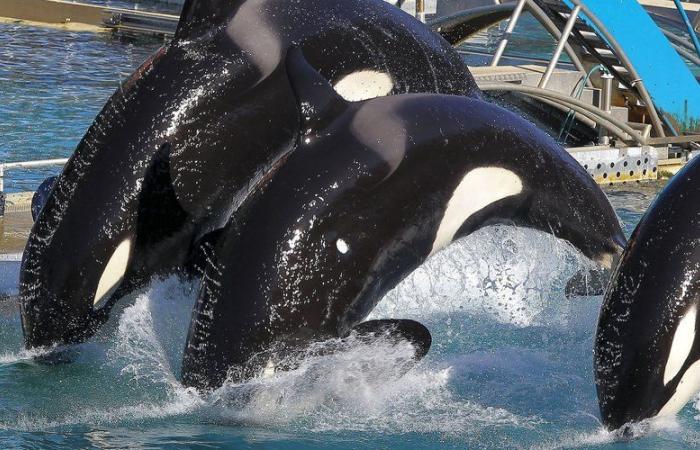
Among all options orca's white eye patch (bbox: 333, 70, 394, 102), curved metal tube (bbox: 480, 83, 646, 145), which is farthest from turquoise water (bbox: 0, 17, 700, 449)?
curved metal tube (bbox: 480, 83, 646, 145)

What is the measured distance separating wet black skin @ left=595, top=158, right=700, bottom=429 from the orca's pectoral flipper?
871 millimetres

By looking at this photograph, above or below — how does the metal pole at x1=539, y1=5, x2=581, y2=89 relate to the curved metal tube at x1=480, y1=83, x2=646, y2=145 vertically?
above

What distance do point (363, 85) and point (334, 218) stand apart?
146 centimetres

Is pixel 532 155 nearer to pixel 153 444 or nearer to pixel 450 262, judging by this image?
pixel 450 262

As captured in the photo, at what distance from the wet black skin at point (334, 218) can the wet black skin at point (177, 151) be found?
0.71 meters

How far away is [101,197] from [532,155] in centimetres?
235

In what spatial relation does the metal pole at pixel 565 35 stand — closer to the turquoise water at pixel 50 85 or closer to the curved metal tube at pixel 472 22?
the curved metal tube at pixel 472 22

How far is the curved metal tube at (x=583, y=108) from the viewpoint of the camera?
12570 millimetres

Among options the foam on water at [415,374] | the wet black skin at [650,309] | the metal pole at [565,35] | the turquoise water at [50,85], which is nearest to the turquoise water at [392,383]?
the foam on water at [415,374]

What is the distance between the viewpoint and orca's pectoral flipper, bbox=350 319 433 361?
5855 millimetres

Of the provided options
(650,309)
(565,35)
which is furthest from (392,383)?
(565,35)

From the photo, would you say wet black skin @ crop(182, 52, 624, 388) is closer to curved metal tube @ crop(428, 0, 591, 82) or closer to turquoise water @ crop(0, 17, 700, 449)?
turquoise water @ crop(0, 17, 700, 449)

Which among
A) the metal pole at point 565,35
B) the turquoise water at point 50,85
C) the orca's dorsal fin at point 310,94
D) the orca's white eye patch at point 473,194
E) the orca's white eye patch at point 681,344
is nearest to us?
the orca's white eye patch at point 681,344

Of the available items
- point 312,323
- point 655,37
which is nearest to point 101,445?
point 312,323
